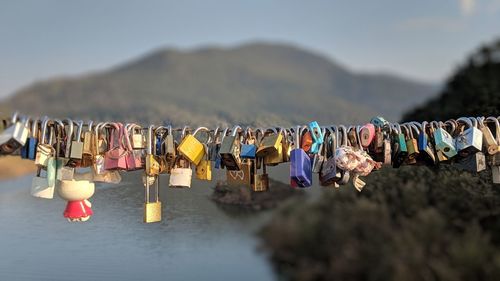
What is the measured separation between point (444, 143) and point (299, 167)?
1.71ft

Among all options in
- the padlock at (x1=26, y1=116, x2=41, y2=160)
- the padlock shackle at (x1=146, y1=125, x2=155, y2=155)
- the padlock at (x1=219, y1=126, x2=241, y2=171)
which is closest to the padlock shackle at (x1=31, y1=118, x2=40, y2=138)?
the padlock at (x1=26, y1=116, x2=41, y2=160)

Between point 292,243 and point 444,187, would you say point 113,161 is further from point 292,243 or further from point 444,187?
point 444,187

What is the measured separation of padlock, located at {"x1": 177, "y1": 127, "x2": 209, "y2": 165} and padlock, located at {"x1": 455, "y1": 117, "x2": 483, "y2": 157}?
0.87 meters

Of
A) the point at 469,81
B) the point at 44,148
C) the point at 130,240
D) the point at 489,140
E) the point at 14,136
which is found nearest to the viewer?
the point at 14,136

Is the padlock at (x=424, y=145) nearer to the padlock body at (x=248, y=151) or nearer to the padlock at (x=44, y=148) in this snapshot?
the padlock body at (x=248, y=151)

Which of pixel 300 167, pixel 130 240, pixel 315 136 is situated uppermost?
pixel 315 136

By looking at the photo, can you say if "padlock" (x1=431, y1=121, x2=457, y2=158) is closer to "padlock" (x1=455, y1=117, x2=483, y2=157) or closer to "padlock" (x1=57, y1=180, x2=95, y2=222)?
"padlock" (x1=455, y1=117, x2=483, y2=157)

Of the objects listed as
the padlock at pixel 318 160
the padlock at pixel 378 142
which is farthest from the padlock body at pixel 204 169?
the padlock at pixel 378 142

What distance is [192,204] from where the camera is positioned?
2.59 m

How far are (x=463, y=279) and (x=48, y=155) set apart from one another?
1.25 meters

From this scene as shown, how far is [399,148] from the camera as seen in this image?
1795 mm

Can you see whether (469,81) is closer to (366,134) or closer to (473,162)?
(473,162)

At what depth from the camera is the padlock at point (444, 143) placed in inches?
70.7

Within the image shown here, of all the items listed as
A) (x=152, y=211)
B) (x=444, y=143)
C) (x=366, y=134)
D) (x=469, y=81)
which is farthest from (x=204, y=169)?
(x=469, y=81)
